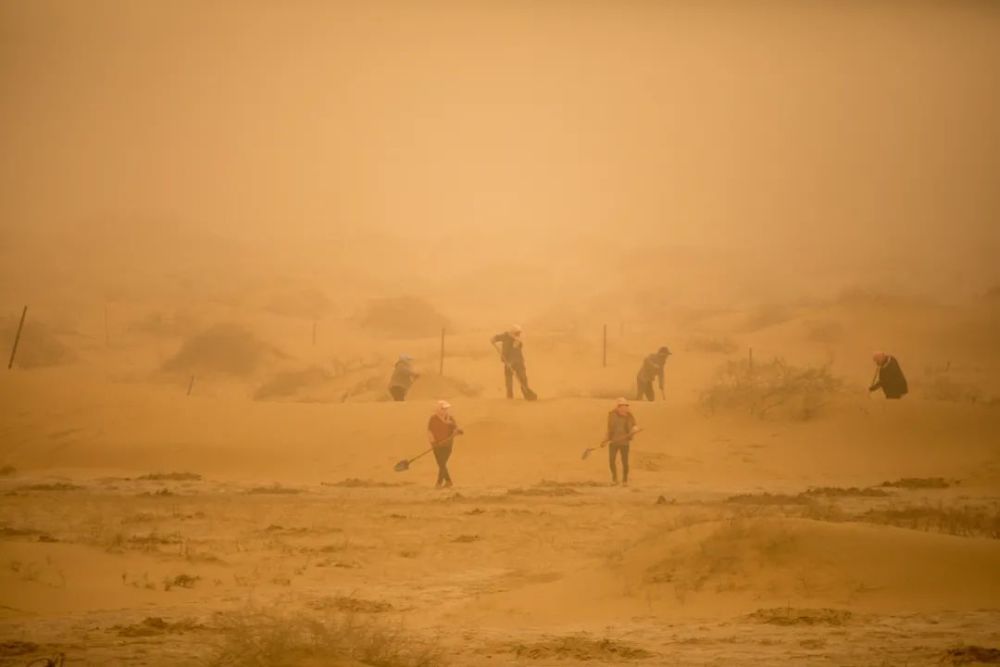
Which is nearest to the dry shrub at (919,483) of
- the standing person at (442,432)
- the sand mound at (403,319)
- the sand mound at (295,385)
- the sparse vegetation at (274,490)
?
the standing person at (442,432)

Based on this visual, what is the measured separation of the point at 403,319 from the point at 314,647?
45.5m

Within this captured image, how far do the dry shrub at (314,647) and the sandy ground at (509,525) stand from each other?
1.64 feet

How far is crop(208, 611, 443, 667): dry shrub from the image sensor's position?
6664 mm

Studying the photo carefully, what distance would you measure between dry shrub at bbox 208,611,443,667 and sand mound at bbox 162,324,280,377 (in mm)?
32376

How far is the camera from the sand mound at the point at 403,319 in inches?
2005

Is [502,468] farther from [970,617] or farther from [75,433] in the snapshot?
[970,617]

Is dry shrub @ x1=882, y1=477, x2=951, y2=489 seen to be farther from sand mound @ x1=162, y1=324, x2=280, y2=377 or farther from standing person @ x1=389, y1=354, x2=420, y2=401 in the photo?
sand mound @ x1=162, y1=324, x2=280, y2=377

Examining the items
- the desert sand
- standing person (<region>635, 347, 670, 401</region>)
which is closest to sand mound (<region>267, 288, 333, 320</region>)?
the desert sand

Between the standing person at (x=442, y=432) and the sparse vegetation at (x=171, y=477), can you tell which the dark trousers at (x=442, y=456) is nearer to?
the standing person at (x=442, y=432)

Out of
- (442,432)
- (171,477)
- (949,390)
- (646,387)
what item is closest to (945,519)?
(442,432)

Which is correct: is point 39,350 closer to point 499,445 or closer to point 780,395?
point 499,445

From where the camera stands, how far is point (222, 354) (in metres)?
39.7

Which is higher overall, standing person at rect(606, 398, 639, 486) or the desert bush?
the desert bush

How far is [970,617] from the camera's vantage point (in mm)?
8680
